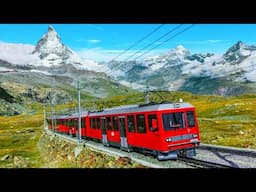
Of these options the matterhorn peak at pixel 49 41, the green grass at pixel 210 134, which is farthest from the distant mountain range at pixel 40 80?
the green grass at pixel 210 134

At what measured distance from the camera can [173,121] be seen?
13.5 m

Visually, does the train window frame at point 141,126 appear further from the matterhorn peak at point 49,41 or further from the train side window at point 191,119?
the matterhorn peak at point 49,41

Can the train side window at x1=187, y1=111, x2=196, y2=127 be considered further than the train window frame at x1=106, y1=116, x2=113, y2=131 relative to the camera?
No

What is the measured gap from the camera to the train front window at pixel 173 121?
523 inches

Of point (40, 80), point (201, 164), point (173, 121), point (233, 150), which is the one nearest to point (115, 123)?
point (173, 121)

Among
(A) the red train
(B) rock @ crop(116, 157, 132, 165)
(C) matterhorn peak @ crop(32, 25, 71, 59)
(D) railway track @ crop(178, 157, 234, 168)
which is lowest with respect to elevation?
(D) railway track @ crop(178, 157, 234, 168)

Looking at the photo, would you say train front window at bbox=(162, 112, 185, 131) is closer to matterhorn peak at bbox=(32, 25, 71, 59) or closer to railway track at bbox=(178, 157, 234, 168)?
railway track at bbox=(178, 157, 234, 168)

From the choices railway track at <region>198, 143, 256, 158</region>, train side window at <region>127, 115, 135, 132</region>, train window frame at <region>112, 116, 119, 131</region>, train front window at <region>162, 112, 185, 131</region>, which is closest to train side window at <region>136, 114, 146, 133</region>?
train side window at <region>127, 115, 135, 132</region>

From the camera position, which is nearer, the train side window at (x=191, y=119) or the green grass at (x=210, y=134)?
the train side window at (x=191, y=119)

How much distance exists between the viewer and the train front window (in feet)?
43.6

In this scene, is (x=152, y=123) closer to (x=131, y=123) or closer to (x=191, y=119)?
(x=191, y=119)
